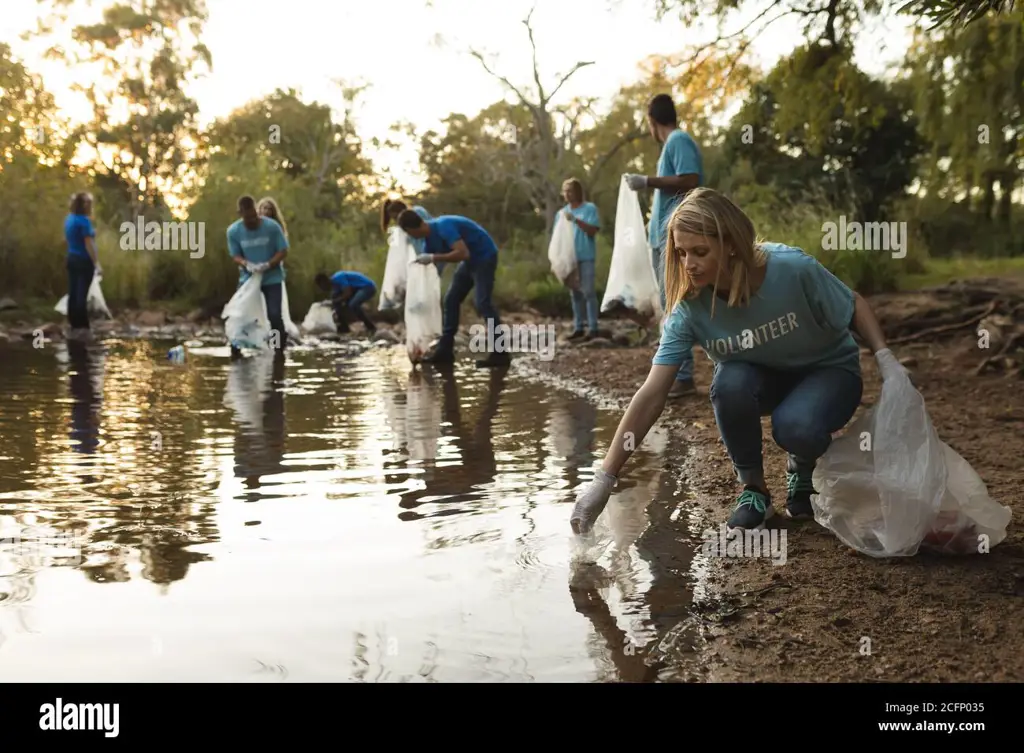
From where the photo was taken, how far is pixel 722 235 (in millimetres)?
3982

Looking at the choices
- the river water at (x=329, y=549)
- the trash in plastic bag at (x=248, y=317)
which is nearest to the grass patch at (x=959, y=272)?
the trash in plastic bag at (x=248, y=317)

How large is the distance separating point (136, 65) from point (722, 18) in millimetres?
35346

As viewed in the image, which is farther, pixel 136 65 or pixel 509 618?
pixel 136 65

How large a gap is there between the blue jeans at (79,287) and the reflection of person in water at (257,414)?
387cm

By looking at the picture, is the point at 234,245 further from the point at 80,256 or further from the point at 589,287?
the point at 589,287

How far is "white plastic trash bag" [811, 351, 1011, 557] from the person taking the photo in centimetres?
397

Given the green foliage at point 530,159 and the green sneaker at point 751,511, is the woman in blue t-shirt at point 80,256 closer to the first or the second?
the green foliage at point 530,159

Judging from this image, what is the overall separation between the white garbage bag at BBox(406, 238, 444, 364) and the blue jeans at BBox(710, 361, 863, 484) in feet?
24.0

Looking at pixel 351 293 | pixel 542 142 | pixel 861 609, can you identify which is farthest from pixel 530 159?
pixel 861 609

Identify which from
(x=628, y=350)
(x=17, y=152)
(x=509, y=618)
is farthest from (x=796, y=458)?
(x=17, y=152)

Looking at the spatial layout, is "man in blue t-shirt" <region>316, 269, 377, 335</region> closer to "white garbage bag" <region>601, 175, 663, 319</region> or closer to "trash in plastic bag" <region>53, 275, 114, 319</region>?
"trash in plastic bag" <region>53, 275, 114, 319</region>

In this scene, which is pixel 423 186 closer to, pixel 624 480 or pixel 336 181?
pixel 336 181
